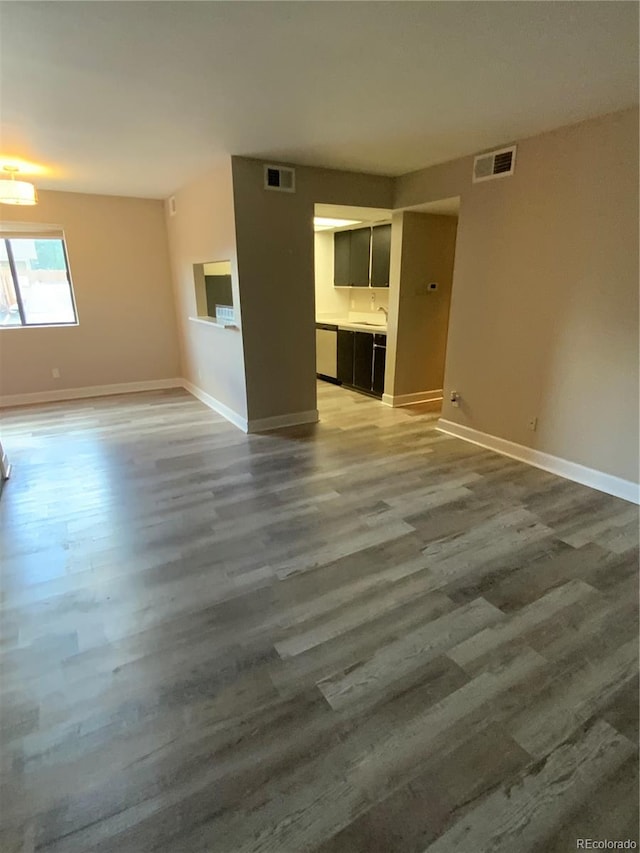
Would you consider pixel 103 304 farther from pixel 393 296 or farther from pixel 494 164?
pixel 494 164

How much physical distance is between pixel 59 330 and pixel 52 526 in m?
3.73

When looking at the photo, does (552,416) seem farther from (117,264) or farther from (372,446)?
(117,264)

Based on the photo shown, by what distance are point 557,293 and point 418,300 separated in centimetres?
198

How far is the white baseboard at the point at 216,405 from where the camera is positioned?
14.9ft

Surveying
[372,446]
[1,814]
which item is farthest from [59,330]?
[1,814]

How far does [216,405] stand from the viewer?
16.9 feet

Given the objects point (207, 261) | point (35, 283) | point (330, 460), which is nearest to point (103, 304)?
point (35, 283)

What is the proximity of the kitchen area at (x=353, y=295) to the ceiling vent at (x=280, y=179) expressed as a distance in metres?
0.58

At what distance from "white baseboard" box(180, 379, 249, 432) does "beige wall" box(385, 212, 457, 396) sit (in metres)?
1.91

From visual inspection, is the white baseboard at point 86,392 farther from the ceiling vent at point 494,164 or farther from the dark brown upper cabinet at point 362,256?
the ceiling vent at point 494,164

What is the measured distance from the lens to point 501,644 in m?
1.82

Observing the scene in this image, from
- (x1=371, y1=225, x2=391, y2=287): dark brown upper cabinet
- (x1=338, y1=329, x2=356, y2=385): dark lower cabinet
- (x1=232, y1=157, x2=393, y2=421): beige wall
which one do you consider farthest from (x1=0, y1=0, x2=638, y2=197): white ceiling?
(x1=338, y1=329, x2=356, y2=385): dark lower cabinet

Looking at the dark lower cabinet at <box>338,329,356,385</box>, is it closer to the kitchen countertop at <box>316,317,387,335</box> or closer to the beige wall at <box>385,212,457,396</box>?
the kitchen countertop at <box>316,317,387,335</box>

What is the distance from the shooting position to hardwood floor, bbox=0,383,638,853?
1.24m
